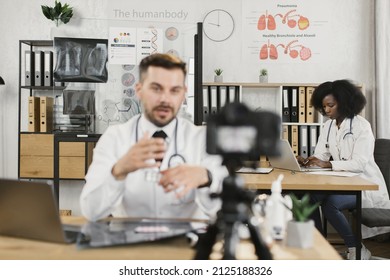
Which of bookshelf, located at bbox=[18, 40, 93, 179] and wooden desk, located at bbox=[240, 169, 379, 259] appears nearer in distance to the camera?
wooden desk, located at bbox=[240, 169, 379, 259]

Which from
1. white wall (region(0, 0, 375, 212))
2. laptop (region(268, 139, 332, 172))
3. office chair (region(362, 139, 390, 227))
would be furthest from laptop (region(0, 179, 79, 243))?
white wall (region(0, 0, 375, 212))

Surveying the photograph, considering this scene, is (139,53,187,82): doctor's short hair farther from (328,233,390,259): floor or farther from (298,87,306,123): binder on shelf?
(298,87,306,123): binder on shelf

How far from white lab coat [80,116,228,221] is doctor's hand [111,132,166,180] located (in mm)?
22

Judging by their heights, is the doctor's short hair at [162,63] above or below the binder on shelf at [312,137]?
above

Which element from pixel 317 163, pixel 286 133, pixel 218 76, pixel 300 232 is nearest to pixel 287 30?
pixel 218 76

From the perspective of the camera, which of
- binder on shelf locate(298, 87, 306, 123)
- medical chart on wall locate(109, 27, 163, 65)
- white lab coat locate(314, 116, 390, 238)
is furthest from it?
binder on shelf locate(298, 87, 306, 123)

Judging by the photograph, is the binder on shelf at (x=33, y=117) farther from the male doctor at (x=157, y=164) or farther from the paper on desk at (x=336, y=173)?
the male doctor at (x=157, y=164)

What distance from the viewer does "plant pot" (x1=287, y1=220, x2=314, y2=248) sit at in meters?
1.31

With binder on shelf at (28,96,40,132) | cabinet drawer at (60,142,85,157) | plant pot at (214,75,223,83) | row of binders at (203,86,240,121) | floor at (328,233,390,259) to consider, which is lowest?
floor at (328,233,390,259)

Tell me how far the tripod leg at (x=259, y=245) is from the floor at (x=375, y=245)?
2.40m

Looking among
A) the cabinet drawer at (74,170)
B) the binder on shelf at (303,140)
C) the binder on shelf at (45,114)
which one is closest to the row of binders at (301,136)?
the binder on shelf at (303,140)

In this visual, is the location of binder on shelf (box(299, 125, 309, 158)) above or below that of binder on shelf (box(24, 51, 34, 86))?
below

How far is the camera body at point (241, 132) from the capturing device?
3.50 feet
